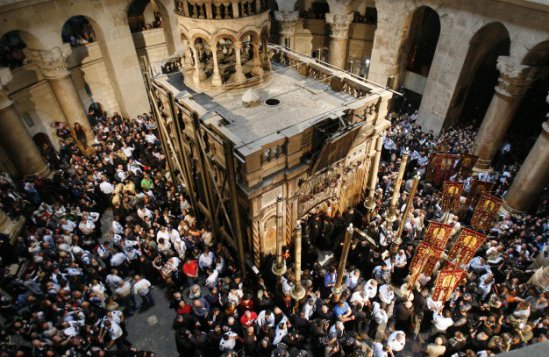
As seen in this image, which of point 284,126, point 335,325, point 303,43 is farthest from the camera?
point 303,43

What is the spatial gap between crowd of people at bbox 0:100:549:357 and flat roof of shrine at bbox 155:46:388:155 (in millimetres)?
3769

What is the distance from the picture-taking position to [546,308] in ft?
32.4

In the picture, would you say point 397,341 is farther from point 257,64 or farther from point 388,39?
point 388,39

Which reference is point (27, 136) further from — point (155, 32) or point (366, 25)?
point (366, 25)

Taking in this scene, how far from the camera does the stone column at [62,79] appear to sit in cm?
1585

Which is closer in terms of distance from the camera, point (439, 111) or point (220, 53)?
point (220, 53)

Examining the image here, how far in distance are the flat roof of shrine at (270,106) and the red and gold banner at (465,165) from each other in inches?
232

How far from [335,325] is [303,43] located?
19.5 metres

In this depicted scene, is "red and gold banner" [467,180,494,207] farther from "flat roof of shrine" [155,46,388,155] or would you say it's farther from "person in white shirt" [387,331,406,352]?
"person in white shirt" [387,331,406,352]

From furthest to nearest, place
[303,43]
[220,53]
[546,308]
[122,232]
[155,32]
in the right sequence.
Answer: [303,43] → [155,32] → [220,53] → [122,232] → [546,308]

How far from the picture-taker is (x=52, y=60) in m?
15.9

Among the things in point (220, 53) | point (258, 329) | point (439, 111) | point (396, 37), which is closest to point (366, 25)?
point (396, 37)

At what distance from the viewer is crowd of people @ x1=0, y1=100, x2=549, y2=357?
29.7ft

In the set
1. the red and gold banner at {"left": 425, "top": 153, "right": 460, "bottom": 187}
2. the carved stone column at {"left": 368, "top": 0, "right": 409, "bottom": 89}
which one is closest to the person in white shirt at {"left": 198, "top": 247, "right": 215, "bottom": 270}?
the red and gold banner at {"left": 425, "top": 153, "right": 460, "bottom": 187}
